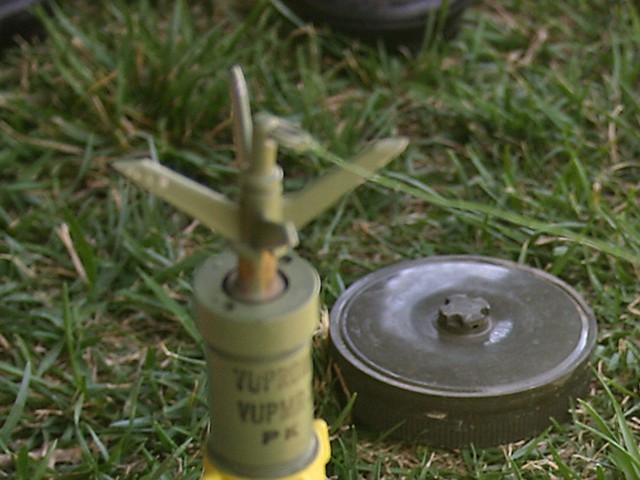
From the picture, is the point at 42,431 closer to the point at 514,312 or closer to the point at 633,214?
the point at 514,312

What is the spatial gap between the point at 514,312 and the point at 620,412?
285 millimetres

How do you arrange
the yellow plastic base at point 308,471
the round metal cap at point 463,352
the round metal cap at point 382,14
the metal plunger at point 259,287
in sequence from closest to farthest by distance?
the metal plunger at point 259,287 → the yellow plastic base at point 308,471 → the round metal cap at point 463,352 → the round metal cap at point 382,14

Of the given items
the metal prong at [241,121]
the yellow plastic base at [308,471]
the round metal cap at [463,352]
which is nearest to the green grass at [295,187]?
the round metal cap at [463,352]

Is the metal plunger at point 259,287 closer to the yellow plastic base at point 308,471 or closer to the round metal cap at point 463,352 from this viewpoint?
the yellow plastic base at point 308,471

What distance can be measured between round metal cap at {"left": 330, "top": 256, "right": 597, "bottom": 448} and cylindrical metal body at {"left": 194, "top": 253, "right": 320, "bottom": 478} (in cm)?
43

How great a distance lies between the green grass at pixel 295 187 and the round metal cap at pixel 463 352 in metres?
0.05

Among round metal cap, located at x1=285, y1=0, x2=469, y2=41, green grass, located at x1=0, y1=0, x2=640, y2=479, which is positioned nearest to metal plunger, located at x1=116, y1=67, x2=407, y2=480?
green grass, located at x1=0, y1=0, x2=640, y2=479

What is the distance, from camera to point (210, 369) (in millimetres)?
1310

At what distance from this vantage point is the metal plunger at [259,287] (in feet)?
3.93

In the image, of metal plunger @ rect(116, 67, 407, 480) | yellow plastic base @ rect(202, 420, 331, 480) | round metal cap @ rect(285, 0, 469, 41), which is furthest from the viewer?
round metal cap @ rect(285, 0, 469, 41)

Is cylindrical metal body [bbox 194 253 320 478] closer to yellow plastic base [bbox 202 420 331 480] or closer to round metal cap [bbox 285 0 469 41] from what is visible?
yellow plastic base [bbox 202 420 331 480]

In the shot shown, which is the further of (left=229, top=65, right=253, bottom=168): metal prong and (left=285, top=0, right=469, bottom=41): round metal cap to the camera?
(left=285, top=0, right=469, bottom=41): round metal cap

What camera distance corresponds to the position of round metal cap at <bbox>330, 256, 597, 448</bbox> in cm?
176

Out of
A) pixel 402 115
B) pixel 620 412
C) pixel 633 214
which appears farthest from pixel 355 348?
pixel 402 115
